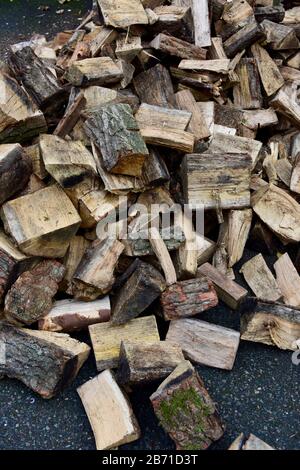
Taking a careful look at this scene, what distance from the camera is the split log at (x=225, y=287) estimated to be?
8.27 feet

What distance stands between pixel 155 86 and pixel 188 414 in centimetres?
176

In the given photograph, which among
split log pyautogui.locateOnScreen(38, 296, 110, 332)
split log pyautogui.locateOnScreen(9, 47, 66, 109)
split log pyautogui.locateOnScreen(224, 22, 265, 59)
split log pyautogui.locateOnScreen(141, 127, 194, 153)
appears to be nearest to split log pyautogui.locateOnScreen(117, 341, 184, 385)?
split log pyautogui.locateOnScreen(38, 296, 110, 332)

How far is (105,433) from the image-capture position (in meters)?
2.07

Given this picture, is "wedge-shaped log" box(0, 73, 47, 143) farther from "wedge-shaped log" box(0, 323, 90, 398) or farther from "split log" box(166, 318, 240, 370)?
"split log" box(166, 318, 240, 370)

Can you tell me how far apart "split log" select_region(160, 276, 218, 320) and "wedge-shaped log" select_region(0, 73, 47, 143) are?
104 centimetres

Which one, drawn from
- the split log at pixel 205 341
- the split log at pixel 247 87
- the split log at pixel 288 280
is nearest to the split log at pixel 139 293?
the split log at pixel 205 341

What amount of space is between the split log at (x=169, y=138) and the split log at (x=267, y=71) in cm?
89

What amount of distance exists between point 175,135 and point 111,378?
1.21m

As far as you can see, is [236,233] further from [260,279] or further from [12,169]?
[12,169]

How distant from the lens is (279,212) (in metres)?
2.73

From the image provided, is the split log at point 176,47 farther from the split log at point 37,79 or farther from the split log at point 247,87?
the split log at point 37,79
